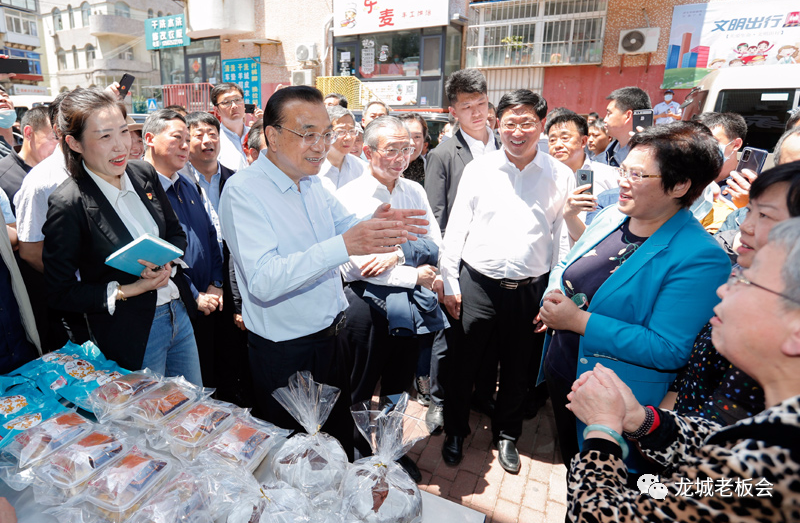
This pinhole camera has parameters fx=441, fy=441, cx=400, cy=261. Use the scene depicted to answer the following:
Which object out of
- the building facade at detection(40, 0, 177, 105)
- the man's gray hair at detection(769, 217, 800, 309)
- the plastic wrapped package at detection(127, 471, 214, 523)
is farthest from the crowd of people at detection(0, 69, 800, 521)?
the building facade at detection(40, 0, 177, 105)

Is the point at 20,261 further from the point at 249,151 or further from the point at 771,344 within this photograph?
the point at 771,344

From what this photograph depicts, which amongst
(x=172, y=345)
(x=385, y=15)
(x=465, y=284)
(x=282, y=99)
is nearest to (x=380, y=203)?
(x=465, y=284)

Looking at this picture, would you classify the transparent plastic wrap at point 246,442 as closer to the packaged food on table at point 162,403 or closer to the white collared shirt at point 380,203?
the packaged food on table at point 162,403

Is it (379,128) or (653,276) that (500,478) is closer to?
(653,276)

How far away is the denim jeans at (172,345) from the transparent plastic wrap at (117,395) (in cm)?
53

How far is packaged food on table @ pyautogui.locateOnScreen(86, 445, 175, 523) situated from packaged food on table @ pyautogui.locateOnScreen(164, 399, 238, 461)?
0.24ft

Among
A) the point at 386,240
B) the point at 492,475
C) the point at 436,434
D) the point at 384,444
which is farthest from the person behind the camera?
the point at 436,434

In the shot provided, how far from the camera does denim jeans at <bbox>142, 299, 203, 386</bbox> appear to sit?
225cm

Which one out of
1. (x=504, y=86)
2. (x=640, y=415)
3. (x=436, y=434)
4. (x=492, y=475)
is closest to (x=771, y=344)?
(x=640, y=415)

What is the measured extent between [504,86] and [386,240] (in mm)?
15117

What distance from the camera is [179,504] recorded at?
4.06 feet

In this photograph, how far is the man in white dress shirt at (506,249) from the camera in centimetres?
270

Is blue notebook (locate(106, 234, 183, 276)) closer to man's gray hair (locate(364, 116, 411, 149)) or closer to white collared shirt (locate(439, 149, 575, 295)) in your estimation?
man's gray hair (locate(364, 116, 411, 149))

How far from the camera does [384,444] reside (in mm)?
1499
